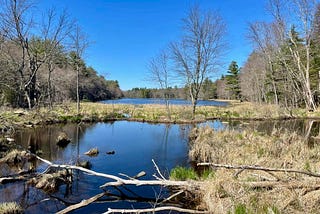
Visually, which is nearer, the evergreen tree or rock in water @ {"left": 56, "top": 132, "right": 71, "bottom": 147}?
rock in water @ {"left": 56, "top": 132, "right": 71, "bottom": 147}

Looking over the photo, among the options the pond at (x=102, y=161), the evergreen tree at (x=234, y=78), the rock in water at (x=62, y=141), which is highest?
the evergreen tree at (x=234, y=78)

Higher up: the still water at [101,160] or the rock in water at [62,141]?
the rock in water at [62,141]

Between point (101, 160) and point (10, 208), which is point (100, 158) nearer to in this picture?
point (101, 160)

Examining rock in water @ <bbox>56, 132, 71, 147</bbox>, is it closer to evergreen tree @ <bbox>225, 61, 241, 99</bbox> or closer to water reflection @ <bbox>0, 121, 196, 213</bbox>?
water reflection @ <bbox>0, 121, 196, 213</bbox>

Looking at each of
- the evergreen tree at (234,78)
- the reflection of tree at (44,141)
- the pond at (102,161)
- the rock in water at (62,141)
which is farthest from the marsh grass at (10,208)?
the evergreen tree at (234,78)

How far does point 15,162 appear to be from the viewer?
8641 mm

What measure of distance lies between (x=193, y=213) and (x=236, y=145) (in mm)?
4938

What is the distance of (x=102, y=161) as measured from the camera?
30.1 feet

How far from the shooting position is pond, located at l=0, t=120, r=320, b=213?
18.5ft

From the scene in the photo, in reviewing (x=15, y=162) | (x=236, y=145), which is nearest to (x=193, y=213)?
(x=236, y=145)

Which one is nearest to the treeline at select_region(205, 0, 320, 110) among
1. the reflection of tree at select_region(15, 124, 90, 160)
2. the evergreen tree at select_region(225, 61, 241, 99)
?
the evergreen tree at select_region(225, 61, 241, 99)

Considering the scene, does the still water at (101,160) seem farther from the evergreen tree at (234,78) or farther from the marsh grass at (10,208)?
the evergreen tree at (234,78)

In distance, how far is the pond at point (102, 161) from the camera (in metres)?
5.64

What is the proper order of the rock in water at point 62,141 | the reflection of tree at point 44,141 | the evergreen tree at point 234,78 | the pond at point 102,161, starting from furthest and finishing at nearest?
the evergreen tree at point 234,78 → the rock in water at point 62,141 → the reflection of tree at point 44,141 → the pond at point 102,161
